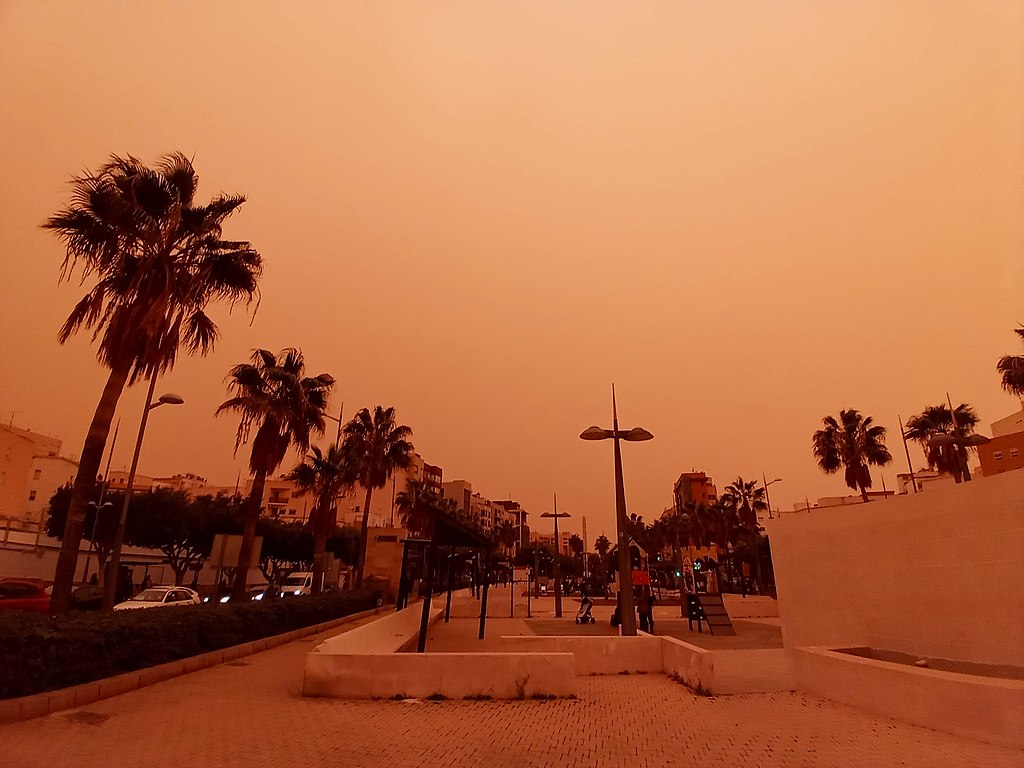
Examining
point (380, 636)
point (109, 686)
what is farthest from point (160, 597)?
point (109, 686)

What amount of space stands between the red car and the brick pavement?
12325 mm

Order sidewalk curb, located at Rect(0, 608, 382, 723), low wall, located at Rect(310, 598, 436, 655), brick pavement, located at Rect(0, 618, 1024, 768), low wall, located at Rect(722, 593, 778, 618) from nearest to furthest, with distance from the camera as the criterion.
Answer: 1. brick pavement, located at Rect(0, 618, 1024, 768)
2. sidewalk curb, located at Rect(0, 608, 382, 723)
3. low wall, located at Rect(310, 598, 436, 655)
4. low wall, located at Rect(722, 593, 778, 618)

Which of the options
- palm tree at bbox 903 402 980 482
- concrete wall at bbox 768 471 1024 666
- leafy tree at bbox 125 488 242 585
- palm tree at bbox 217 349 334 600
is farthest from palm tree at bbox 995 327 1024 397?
leafy tree at bbox 125 488 242 585

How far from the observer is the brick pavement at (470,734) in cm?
618

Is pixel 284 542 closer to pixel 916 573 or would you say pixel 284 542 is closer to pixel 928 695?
pixel 916 573

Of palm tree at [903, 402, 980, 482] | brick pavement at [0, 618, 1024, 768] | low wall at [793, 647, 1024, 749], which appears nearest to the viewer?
brick pavement at [0, 618, 1024, 768]

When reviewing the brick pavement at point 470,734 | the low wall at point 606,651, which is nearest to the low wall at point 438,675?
the brick pavement at point 470,734

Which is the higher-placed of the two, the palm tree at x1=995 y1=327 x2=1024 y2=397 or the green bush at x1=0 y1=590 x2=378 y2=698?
the palm tree at x1=995 y1=327 x2=1024 y2=397

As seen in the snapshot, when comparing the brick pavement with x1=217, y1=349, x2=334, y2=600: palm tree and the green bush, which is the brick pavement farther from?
x1=217, y1=349, x2=334, y2=600: palm tree

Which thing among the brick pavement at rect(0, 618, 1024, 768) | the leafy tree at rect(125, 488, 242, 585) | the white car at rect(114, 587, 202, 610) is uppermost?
the leafy tree at rect(125, 488, 242, 585)

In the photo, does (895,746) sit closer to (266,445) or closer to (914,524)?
(914,524)

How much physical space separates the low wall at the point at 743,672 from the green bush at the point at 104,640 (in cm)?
946

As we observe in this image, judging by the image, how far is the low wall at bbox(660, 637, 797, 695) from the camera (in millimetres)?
10000

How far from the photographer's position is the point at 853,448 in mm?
40312
